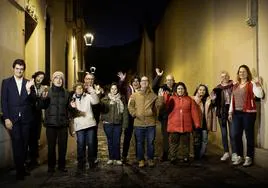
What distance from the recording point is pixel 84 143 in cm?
948

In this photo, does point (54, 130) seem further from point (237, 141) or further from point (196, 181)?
point (237, 141)

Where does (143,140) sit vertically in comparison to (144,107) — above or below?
below

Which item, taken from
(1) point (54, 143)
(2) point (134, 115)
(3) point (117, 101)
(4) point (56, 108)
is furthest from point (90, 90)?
(1) point (54, 143)

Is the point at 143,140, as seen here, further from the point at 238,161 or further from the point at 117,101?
the point at 238,161

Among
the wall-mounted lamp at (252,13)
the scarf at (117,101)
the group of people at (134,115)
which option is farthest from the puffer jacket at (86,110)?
the wall-mounted lamp at (252,13)

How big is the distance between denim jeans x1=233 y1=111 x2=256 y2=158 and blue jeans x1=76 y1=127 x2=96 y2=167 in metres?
3.13

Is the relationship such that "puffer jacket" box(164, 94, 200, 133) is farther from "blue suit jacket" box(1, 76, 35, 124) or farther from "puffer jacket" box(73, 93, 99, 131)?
"blue suit jacket" box(1, 76, 35, 124)

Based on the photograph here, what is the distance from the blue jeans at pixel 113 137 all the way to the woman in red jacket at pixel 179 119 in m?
1.16

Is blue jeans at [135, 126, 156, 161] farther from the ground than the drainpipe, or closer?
closer

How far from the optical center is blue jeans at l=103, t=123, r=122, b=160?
9.85 metres

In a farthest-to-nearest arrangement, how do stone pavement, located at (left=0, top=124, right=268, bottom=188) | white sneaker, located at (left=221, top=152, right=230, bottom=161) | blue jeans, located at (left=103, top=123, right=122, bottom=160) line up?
white sneaker, located at (left=221, top=152, right=230, bottom=161)
blue jeans, located at (left=103, top=123, right=122, bottom=160)
stone pavement, located at (left=0, top=124, right=268, bottom=188)

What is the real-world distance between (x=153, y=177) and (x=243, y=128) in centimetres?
257

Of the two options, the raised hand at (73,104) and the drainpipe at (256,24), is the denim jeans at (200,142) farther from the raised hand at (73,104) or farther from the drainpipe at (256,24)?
the raised hand at (73,104)

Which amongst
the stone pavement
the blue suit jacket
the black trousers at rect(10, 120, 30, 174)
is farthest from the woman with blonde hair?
the black trousers at rect(10, 120, 30, 174)
